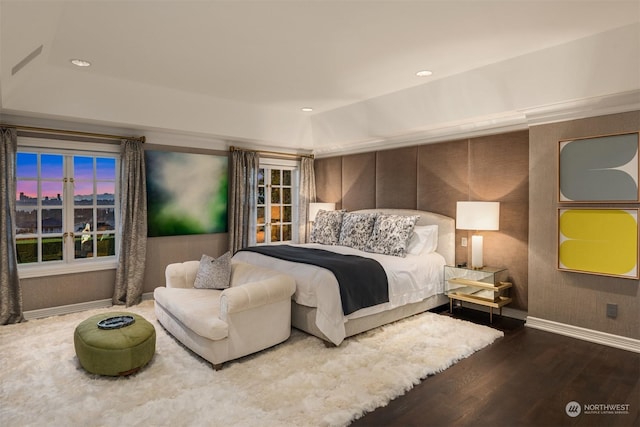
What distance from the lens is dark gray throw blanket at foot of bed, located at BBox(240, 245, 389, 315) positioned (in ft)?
Answer: 11.3

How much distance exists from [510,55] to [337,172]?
3.32 meters

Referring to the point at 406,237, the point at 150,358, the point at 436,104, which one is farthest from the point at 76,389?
the point at 436,104

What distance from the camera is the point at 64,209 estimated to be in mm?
4504

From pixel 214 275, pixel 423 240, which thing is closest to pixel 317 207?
pixel 423 240

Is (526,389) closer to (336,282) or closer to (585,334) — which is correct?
(585,334)

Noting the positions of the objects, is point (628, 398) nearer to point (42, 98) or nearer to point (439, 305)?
point (439, 305)

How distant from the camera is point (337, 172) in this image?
6434 mm

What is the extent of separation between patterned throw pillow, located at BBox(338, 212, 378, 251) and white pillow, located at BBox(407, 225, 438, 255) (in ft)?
1.78

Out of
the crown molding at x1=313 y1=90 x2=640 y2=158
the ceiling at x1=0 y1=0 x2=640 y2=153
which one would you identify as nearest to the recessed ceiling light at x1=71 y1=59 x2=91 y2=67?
the ceiling at x1=0 y1=0 x2=640 y2=153

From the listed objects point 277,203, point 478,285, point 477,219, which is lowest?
point 478,285

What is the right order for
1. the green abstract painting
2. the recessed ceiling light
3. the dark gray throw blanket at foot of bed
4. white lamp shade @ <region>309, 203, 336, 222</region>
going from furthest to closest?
1. white lamp shade @ <region>309, 203, 336, 222</region>
2. the green abstract painting
3. the recessed ceiling light
4. the dark gray throw blanket at foot of bed

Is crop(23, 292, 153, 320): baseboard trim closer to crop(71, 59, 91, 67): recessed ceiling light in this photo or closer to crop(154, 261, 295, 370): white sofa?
crop(154, 261, 295, 370): white sofa

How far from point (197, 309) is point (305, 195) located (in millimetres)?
3729

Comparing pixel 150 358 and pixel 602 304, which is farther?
pixel 602 304
